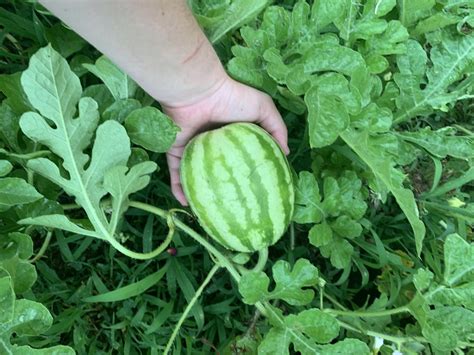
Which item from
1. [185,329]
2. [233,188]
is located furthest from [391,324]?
[233,188]

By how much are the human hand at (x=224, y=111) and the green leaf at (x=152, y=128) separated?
0.27ft

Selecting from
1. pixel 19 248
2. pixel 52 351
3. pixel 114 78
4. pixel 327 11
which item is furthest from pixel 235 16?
pixel 52 351

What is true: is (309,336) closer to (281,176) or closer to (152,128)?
(281,176)

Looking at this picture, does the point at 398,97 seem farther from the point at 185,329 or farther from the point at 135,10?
the point at 185,329

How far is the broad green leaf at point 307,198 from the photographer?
1.39 m

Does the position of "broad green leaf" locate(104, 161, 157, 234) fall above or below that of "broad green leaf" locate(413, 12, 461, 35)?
below

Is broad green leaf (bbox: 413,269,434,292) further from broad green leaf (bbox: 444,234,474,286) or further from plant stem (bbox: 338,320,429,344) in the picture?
plant stem (bbox: 338,320,429,344)

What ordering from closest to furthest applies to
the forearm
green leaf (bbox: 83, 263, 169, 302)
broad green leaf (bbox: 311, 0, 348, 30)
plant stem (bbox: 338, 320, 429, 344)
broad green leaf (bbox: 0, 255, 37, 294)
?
the forearm, broad green leaf (bbox: 0, 255, 37, 294), broad green leaf (bbox: 311, 0, 348, 30), plant stem (bbox: 338, 320, 429, 344), green leaf (bbox: 83, 263, 169, 302)

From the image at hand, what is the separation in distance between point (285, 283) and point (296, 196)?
22 centimetres

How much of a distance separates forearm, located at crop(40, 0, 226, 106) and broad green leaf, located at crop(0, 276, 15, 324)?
48 centimetres

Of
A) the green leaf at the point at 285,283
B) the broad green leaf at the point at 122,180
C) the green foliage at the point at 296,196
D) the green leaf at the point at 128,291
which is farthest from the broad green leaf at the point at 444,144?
the green leaf at the point at 128,291

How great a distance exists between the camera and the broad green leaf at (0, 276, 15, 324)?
1065mm

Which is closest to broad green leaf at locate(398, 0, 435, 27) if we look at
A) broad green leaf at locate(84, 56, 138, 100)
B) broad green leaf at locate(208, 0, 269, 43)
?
broad green leaf at locate(208, 0, 269, 43)

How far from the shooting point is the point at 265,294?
1273 mm
